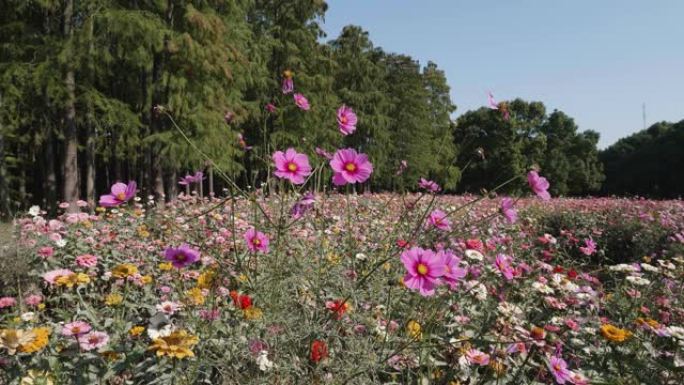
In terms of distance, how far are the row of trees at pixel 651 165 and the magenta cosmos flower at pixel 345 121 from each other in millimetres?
30230

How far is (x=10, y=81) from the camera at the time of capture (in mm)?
9531

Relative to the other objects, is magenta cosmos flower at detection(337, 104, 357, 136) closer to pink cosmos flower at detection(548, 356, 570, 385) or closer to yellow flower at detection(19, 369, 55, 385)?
pink cosmos flower at detection(548, 356, 570, 385)

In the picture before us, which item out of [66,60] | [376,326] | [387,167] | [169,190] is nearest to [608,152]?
[387,167]

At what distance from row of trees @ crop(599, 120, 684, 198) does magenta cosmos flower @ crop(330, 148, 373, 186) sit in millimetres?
30393

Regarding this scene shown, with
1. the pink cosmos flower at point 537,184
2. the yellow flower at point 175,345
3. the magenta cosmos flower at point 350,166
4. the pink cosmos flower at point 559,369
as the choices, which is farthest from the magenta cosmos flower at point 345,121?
the pink cosmos flower at point 559,369

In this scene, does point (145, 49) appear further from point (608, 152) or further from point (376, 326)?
point (608, 152)

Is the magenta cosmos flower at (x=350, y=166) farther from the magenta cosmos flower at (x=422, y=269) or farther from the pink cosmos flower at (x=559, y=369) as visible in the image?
the pink cosmos flower at (x=559, y=369)

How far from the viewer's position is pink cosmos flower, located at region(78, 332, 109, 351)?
151 cm

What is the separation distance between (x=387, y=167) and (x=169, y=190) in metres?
12.8

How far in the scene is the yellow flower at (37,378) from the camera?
1366 millimetres

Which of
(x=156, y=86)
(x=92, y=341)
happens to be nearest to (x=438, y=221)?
(x=92, y=341)

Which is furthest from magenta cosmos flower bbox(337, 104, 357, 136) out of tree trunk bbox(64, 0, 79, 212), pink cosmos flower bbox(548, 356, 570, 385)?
tree trunk bbox(64, 0, 79, 212)

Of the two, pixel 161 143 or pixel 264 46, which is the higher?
pixel 264 46

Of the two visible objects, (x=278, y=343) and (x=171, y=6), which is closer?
(x=278, y=343)
